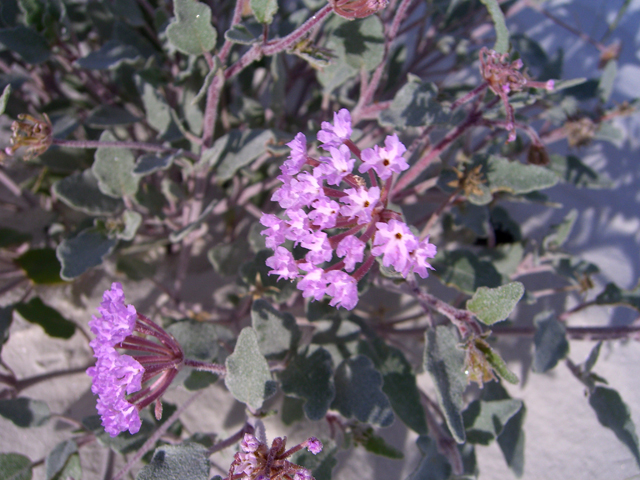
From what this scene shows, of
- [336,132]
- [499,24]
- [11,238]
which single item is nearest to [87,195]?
[11,238]

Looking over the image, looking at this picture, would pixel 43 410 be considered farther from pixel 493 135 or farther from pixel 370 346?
pixel 493 135

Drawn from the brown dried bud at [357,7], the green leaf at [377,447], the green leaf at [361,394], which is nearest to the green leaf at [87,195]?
the green leaf at [361,394]

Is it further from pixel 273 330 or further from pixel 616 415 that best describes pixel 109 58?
pixel 616 415

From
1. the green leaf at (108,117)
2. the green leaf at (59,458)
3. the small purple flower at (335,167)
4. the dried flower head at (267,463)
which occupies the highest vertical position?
the small purple flower at (335,167)

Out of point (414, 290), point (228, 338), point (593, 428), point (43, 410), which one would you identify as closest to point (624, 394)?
point (593, 428)

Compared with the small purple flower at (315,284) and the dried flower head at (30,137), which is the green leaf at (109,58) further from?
the small purple flower at (315,284)

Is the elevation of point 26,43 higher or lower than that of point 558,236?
higher
